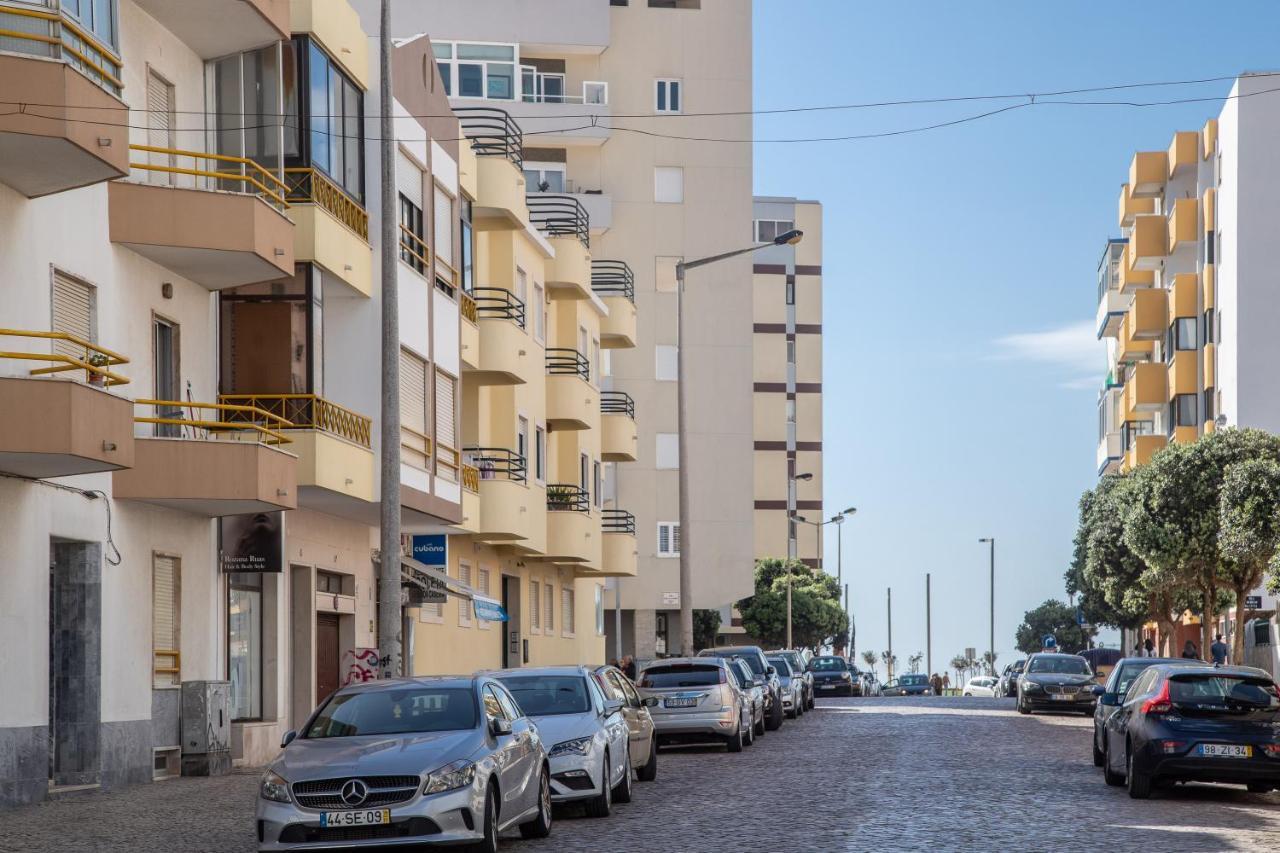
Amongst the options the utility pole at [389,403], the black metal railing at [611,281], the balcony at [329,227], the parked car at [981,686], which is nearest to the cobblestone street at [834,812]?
the utility pole at [389,403]

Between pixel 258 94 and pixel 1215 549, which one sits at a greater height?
pixel 258 94

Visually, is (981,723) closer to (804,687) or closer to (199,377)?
(804,687)

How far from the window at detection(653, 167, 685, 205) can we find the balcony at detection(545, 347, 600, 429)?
82.8ft

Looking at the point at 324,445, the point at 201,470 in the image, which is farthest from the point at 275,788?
the point at 324,445

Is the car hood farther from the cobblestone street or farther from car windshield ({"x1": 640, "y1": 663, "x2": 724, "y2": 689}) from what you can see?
car windshield ({"x1": 640, "y1": 663, "x2": 724, "y2": 689})

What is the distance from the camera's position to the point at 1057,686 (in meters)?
44.9

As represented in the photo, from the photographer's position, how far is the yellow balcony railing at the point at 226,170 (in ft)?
80.5

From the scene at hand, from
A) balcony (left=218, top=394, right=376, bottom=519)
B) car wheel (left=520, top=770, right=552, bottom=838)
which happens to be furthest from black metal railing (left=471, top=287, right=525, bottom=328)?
car wheel (left=520, top=770, right=552, bottom=838)

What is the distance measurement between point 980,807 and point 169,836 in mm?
7706

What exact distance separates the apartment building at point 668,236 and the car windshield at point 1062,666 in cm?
2589

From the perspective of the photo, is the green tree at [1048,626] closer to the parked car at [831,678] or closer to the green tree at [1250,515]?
the parked car at [831,678]

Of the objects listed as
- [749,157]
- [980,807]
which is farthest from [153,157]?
[749,157]

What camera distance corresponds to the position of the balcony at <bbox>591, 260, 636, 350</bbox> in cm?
5578

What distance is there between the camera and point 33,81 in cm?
2000
